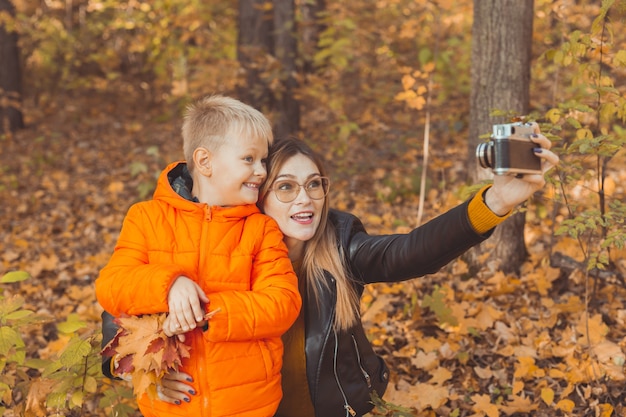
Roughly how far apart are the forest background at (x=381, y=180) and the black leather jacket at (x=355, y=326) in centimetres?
17

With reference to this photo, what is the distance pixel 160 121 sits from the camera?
1112 centimetres

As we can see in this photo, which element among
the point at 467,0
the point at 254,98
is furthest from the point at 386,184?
the point at 467,0

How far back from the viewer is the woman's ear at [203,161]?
2320 millimetres

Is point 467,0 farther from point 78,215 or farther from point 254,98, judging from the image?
point 78,215

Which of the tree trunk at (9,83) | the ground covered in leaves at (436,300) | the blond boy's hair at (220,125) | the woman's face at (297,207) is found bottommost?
the ground covered in leaves at (436,300)

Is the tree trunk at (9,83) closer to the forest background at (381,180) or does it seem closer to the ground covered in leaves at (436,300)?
the forest background at (381,180)

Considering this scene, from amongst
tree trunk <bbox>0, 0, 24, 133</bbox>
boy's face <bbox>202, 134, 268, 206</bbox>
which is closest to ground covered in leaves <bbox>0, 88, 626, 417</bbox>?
boy's face <bbox>202, 134, 268, 206</bbox>

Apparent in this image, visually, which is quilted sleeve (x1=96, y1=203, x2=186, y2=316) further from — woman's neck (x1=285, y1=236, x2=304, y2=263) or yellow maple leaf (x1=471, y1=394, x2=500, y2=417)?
yellow maple leaf (x1=471, y1=394, x2=500, y2=417)

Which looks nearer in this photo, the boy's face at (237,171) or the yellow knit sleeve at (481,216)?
the yellow knit sleeve at (481,216)

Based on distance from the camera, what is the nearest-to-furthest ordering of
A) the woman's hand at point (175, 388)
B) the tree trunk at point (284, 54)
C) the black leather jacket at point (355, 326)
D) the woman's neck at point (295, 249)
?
the woman's hand at point (175, 388), the black leather jacket at point (355, 326), the woman's neck at point (295, 249), the tree trunk at point (284, 54)

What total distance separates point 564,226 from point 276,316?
161cm

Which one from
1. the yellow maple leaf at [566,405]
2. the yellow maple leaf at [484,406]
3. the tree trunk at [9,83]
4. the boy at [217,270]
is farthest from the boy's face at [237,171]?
the tree trunk at [9,83]

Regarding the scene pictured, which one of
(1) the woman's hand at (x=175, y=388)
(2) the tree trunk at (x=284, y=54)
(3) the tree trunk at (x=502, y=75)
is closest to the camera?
(1) the woman's hand at (x=175, y=388)

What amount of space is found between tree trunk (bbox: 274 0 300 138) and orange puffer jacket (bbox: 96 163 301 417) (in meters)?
5.28
